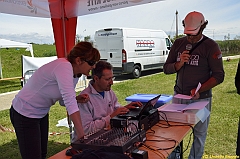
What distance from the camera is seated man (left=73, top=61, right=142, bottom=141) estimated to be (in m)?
1.80

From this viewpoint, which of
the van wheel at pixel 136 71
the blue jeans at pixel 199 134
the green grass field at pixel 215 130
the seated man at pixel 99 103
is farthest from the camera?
the van wheel at pixel 136 71

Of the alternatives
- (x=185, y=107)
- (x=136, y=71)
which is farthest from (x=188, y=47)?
(x=136, y=71)

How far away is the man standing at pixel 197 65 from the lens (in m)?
2.11

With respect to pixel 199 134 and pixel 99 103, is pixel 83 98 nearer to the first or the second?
pixel 99 103

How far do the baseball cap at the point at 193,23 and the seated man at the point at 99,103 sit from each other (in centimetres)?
76

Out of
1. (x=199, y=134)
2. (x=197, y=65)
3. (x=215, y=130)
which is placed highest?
(x=197, y=65)

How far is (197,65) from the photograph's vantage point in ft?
7.25

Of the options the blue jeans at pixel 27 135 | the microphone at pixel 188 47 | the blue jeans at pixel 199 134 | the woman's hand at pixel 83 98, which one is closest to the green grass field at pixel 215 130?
the blue jeans at pixel 199 134

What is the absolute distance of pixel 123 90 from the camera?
24.1 feet

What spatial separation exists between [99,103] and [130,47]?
7.58 metres

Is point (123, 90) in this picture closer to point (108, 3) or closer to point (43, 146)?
point (108, 3)

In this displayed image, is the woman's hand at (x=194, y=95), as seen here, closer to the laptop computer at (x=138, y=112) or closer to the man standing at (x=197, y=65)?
the man standing at (x=197, y=65)

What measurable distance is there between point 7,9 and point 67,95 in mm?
1982

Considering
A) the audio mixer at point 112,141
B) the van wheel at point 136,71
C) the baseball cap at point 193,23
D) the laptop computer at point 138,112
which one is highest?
the baseball cap at point 193,23
